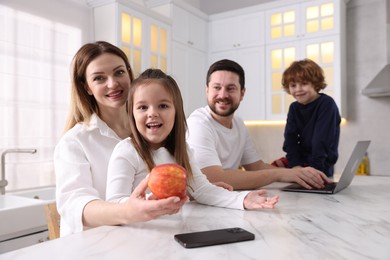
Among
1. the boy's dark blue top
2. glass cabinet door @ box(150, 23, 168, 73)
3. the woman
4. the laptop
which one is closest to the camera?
Result: the woman

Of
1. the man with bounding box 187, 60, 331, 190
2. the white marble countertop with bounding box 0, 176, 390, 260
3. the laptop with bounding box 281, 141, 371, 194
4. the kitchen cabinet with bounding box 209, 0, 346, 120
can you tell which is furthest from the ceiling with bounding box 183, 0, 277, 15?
the white marble countertop with bounding box 0, 176, 390, 260

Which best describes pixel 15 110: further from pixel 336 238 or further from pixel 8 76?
pixel 336 238

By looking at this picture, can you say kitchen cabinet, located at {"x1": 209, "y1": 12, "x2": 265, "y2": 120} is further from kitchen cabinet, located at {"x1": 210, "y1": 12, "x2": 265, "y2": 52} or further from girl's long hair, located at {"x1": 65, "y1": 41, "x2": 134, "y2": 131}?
girl's long hair, located at {"x1": 65, "y1": 41, "x2": 134, "y2": 131}

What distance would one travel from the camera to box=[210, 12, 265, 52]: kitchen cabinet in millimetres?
3938

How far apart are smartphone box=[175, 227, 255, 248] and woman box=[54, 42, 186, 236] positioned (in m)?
0.21

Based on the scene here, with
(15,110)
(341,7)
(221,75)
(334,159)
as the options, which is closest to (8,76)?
(15,110)

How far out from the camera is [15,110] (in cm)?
258

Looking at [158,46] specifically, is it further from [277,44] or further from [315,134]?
[315,134]

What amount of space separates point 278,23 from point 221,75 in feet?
7.46

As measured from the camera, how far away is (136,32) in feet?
10.5

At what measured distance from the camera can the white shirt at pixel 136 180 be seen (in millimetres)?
1006

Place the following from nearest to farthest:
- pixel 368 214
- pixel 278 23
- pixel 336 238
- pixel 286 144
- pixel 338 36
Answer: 1. pixel 336 238
2. pixel 368 214
3. pixel 286 144
4. pixel 338 36
5. pixel 278 23

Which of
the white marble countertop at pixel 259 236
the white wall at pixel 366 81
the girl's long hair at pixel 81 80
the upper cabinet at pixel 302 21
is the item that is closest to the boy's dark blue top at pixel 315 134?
the white marble countertop at pixel 259 236

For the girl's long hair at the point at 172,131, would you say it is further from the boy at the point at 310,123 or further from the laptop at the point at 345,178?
the boy at the point at 310,123
